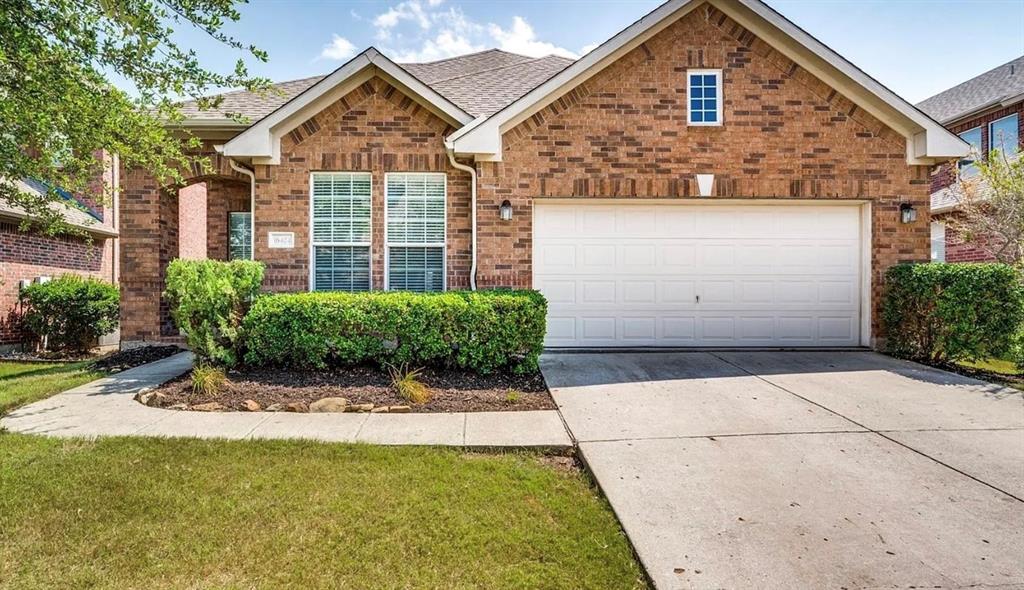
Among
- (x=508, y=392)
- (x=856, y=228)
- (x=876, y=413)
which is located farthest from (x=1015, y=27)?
(x=508, y=392)

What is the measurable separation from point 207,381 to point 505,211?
4607 mm

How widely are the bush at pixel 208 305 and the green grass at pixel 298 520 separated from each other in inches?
87.5

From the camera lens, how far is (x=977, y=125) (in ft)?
48.6

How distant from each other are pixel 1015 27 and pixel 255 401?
14189mm

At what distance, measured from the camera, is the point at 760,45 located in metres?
8.34

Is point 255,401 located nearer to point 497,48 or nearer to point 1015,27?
point 497,48

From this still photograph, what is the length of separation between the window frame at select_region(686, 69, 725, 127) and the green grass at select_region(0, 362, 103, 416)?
31.4ft

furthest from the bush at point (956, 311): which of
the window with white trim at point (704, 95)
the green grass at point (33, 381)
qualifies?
the green grass at point (33, 381)

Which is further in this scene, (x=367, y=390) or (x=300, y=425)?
(x=367, y=390)

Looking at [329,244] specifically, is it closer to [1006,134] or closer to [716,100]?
[716,100]

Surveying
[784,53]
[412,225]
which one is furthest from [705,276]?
[412,225]

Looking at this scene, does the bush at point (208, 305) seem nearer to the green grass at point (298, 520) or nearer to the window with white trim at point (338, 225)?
the window with white trim at point (338, 225)

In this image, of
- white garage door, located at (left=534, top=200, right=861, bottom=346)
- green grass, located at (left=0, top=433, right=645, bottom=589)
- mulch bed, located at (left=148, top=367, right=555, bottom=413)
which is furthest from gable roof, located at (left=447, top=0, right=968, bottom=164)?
green grass, located at (left=0, top=433, right=645, bottom=589)

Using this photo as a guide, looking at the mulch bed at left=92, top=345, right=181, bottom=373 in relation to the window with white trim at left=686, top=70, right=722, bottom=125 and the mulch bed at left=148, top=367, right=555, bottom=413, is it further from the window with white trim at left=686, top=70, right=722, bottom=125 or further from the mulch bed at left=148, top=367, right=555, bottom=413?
the window with white trim at left=686, top=70, right=722, bottom=125
